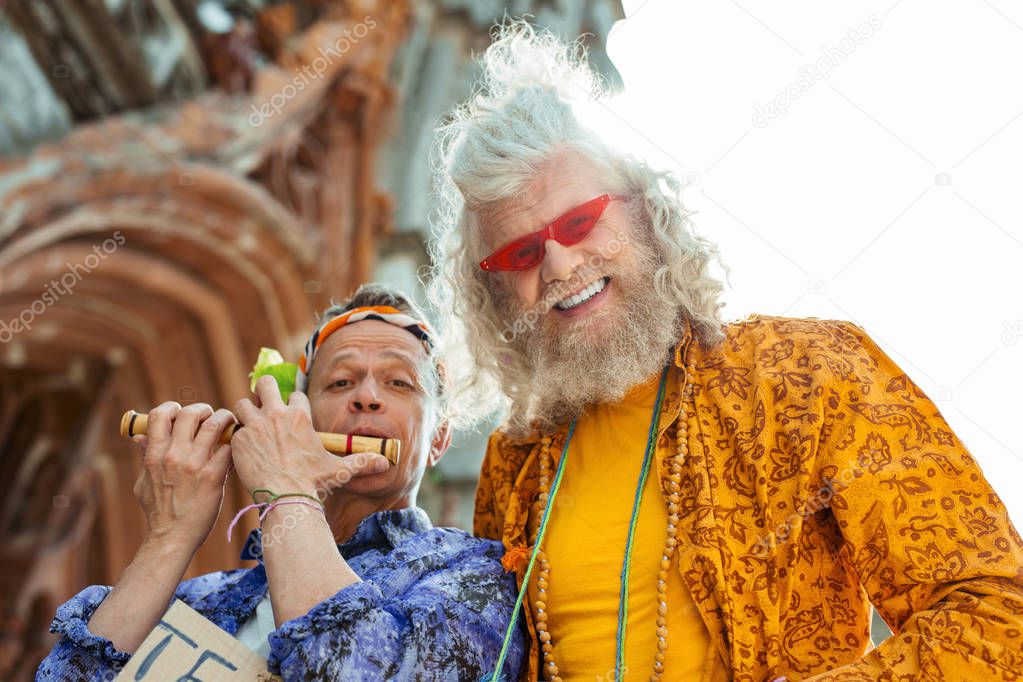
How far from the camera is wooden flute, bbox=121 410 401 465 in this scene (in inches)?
83.8

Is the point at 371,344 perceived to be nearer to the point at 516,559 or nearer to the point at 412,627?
the point at 516,559

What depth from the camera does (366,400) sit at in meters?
2.45

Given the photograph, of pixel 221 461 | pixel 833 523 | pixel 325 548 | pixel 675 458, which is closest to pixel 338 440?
pixel 221 461

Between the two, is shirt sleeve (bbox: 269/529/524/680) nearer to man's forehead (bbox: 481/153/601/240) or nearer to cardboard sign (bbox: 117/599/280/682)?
cardboard sign (bbox: 117/599/280/682)

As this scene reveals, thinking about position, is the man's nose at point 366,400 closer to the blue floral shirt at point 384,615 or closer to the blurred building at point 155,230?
the blue floral shirt at point 384,615

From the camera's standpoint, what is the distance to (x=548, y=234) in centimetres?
212

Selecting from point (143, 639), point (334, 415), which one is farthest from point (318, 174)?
point (143, 639)

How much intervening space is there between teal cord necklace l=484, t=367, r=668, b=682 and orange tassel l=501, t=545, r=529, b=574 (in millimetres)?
19

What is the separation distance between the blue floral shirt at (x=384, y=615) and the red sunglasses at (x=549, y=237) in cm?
66

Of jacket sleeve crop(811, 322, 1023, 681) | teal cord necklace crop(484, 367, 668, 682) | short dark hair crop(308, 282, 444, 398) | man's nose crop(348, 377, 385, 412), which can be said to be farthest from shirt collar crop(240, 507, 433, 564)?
jacket sleeve crop(811, 322, 1023, 681)

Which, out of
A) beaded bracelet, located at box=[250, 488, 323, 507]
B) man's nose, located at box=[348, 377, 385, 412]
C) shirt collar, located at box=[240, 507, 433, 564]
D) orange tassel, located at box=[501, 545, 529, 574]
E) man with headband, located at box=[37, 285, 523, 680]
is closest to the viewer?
man with headband, located at box=[37, 285, 523, 680]

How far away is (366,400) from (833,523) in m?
1.19

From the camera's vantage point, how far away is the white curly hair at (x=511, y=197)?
7.20 feet

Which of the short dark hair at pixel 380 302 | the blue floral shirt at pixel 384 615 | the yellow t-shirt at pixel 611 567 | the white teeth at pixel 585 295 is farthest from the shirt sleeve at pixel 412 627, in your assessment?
the short dark hair at pixel 380 302
